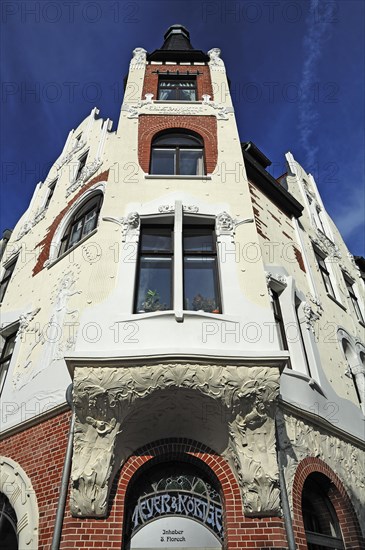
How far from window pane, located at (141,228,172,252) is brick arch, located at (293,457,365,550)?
4831 mm

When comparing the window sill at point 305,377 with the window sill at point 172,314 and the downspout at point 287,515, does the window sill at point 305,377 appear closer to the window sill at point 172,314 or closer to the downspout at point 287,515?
the downspout at point 287,515

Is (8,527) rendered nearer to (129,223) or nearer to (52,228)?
(129,223)

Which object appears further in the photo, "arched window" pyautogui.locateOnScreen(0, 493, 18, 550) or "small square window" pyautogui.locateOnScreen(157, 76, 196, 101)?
"small square window" pyautogui.locateOnScreen(157, 76, 196, 101)

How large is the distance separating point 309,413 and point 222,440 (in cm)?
231

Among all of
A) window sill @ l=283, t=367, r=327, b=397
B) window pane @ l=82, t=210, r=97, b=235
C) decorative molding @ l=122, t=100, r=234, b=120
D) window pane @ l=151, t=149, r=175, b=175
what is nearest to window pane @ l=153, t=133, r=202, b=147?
window pane @ l=151, t=149, r=175, b=175

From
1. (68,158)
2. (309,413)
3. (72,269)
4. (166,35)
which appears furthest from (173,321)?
(166,35)

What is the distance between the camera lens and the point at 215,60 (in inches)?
552

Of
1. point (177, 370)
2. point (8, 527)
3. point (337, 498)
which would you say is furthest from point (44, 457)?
point (337, 498)

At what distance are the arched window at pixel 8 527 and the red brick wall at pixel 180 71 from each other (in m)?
10.9

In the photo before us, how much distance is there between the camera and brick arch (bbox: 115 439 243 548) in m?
5.77

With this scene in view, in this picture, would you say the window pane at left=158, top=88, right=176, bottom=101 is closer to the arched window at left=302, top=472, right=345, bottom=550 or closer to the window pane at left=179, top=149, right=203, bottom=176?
the window pane at left=179, top=149, right=203, bottom=176

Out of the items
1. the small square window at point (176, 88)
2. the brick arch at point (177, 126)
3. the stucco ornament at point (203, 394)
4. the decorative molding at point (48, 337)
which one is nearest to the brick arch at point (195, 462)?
the stucco ornament at point (203, 394)

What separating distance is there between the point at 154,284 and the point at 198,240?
4.93 feet

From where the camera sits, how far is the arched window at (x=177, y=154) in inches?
399
